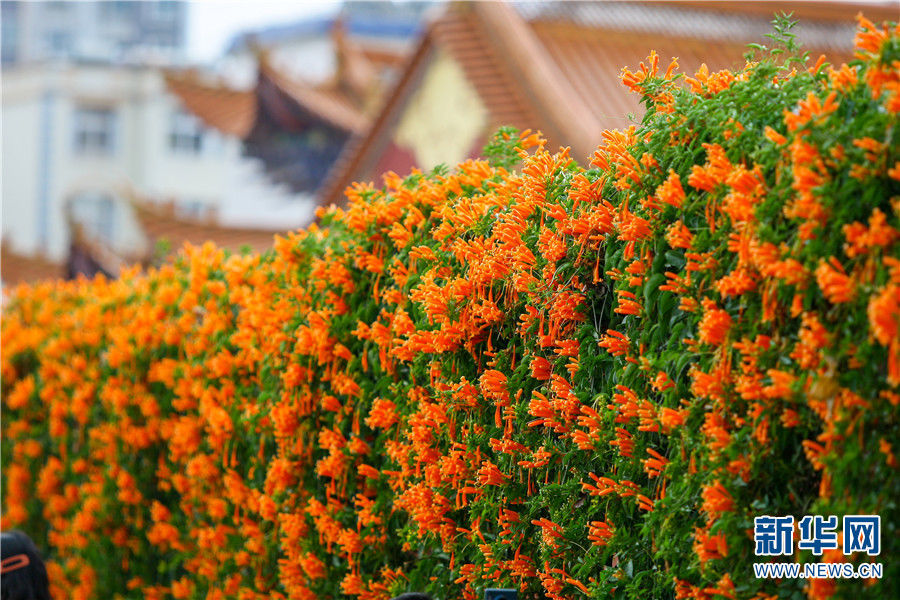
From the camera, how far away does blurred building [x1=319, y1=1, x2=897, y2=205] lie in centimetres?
898

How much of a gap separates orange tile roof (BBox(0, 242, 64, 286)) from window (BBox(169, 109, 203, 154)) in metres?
23.8

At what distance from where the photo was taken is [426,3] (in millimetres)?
53531

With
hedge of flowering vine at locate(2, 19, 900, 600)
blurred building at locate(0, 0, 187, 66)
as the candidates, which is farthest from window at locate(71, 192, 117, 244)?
hedge of flowering vine at locate(2, 19, 900, 600)

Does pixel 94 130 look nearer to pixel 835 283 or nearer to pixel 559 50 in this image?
pixel 559 50

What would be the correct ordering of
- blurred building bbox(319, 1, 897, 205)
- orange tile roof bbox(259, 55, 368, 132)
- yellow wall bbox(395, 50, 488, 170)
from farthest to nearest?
orange tile roof bbox(259, 55, 368, 132), yellow wall bbox(395, 50, 488, 170), blurred building bbox(319, 1, 897, 205)

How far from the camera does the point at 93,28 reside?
53.6 meters

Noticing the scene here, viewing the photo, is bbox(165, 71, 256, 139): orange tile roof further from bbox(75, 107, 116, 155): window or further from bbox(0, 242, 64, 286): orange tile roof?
bbox(75, 107, 116, 155): window

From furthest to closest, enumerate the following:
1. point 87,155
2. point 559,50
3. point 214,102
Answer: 1. point 87,155
2. point 214,102
3. point 559,50

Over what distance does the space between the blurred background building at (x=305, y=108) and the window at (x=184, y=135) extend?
5 cm

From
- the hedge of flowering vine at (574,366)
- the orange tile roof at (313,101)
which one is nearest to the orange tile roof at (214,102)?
the orange tile roof at (313,101)

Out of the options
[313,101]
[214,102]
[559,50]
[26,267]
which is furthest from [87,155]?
[559,50]

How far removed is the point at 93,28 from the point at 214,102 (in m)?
35.4

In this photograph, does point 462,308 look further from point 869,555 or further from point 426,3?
point 426,3

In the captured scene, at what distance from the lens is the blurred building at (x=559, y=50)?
898 centimetres
